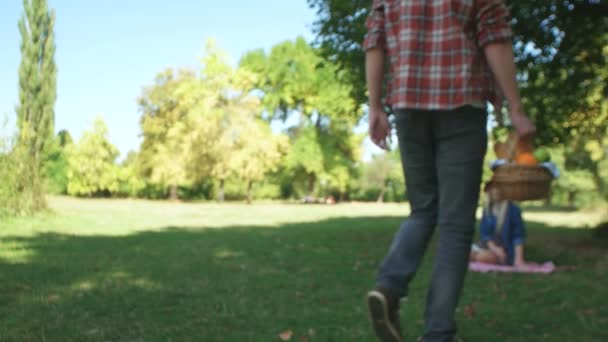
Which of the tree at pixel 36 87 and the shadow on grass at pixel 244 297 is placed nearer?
the shadow on grass at pixel 244 297

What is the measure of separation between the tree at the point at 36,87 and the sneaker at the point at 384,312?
55.6 feet

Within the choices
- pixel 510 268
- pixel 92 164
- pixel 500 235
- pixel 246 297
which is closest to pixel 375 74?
pixel 246 297

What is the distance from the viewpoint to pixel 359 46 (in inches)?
398

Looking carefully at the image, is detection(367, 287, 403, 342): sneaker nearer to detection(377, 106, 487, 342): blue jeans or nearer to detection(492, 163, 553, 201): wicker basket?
detection(377, 106, 487, 342): blue jeans

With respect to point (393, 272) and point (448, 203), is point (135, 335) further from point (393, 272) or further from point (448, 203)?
point (448, 203)

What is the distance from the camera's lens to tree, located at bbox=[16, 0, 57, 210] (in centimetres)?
1752

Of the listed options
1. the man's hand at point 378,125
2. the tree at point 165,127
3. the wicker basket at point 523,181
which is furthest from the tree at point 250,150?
the man's hand at point 378,125

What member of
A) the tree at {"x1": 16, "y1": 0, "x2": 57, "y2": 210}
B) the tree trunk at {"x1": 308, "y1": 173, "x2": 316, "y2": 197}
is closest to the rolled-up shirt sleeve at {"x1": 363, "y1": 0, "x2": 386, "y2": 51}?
the tree at {"x1": 16, "y1": 0, "x2": 57, "y2": 210}

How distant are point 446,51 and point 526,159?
3.30 metres

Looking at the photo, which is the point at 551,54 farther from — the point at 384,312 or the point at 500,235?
the point at 384,312

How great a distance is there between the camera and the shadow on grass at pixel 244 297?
11.6 feet

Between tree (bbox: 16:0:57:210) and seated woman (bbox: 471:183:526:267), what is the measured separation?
1457 centimetres

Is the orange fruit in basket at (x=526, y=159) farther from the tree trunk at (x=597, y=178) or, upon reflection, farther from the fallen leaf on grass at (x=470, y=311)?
the tree trunk at (x=597, y=178)

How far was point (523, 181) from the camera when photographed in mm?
5211
